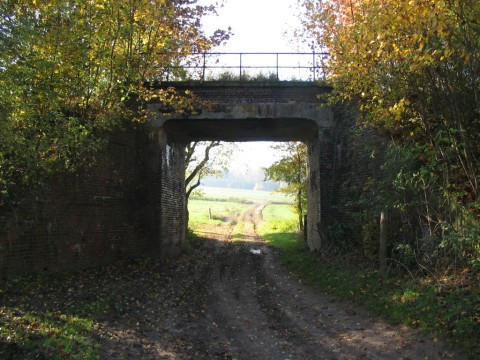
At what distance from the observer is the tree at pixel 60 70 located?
7.07 meters

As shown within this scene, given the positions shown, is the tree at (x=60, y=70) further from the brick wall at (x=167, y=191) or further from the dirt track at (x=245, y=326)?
the brick wall at (x=167, y=191)

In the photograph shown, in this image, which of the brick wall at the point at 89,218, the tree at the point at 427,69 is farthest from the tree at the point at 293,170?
the tree at the point at 427,69

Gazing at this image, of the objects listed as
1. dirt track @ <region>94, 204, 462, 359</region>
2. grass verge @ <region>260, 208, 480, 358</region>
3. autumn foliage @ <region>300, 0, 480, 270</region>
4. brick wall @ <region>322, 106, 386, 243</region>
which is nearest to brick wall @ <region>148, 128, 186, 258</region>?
dirt track @ <region>94, 204, 462, 359</region>

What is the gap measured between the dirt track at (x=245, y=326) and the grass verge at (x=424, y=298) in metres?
0.26

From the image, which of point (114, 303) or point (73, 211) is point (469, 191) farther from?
point (73, 211)

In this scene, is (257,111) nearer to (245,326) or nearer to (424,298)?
(245,326)

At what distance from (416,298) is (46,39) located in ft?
28.4

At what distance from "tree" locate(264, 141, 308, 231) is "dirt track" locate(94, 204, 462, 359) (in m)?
11.3

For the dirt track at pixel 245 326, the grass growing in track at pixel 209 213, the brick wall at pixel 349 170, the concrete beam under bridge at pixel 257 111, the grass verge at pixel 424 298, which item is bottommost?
the grass growing in track at pixel 209 213

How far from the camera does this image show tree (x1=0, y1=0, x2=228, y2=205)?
23.2 feet

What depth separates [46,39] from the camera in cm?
813

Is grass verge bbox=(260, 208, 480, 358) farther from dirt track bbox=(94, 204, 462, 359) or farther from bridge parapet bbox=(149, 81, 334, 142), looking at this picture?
bridge parapet bbox=(149, 81, 334, 142)

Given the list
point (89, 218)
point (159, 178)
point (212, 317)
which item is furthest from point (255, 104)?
point (212, 317)

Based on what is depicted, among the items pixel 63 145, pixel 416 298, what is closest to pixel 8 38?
pixel 63 145
